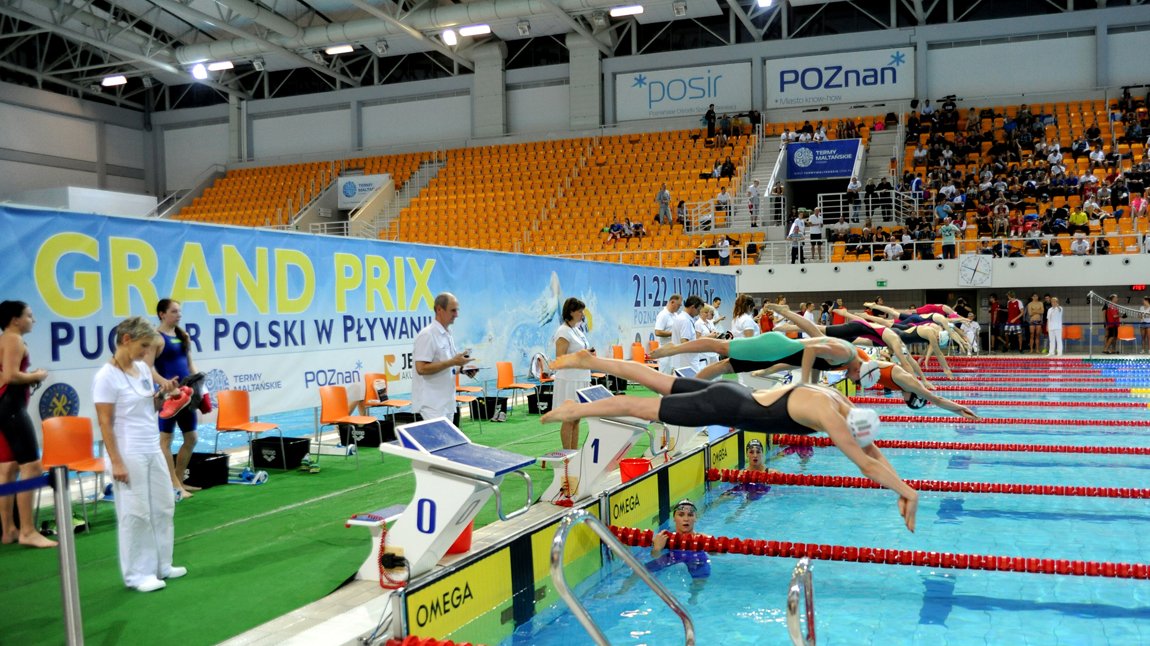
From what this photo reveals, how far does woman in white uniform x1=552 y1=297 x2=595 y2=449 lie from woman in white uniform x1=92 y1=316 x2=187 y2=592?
305cm

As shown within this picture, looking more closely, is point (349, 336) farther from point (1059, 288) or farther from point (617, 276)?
point (1059, 288)

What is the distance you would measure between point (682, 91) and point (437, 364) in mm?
22448

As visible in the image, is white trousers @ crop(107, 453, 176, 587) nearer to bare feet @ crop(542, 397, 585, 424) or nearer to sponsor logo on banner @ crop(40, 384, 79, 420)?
sponsor logo on banner @ crop(40, 384, 79, 420)

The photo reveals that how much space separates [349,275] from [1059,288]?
1850cm

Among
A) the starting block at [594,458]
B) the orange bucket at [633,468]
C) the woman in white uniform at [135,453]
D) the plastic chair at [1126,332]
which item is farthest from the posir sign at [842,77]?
the woman in white uniform at [135,453]

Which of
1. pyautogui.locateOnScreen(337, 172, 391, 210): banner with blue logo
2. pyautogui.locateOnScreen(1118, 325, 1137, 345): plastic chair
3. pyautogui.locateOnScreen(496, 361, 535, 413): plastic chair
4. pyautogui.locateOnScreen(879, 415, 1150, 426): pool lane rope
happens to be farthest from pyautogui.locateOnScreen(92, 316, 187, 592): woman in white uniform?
pyautogui.locateOnScreen(337, 172, 391, 210): banner with blue logo

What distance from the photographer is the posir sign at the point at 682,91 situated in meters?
26.2

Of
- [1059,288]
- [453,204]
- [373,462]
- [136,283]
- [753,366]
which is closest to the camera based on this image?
[136,283]

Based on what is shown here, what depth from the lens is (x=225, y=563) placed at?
4.99 m

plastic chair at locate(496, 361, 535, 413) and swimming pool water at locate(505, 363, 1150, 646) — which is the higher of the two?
plastic chair at locate(496, 361, 535, 413)

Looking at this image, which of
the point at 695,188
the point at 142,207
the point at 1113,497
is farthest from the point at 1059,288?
the point at 142,207

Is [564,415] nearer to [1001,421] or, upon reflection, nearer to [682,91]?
[1001,421]

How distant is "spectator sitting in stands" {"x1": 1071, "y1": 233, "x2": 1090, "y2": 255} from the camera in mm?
18625

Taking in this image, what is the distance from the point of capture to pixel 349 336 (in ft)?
27.6
